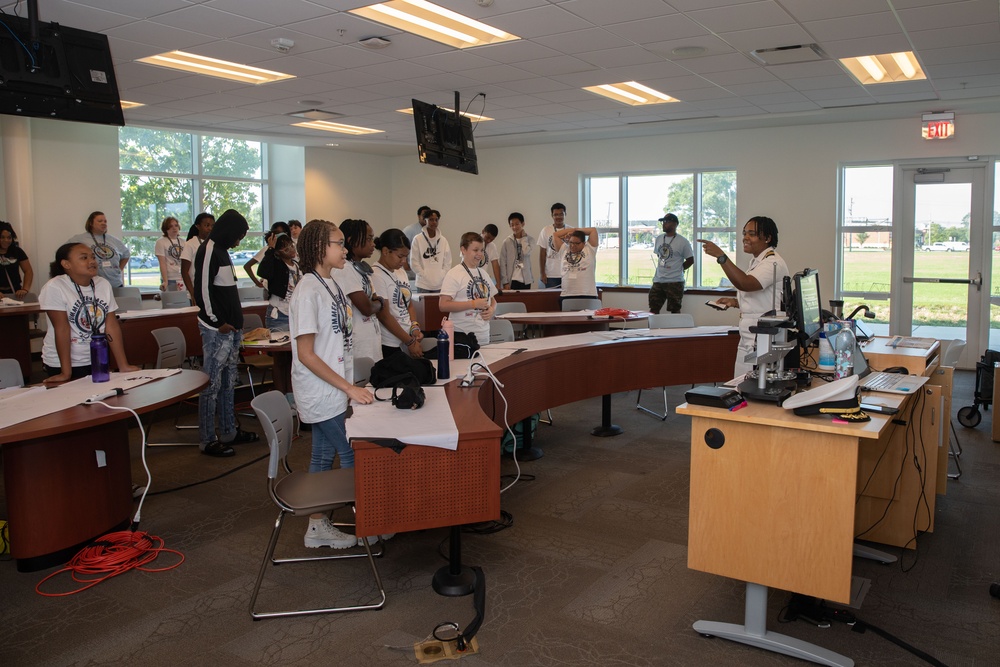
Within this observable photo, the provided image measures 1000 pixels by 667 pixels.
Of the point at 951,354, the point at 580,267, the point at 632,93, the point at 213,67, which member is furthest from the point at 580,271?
the point at 213,67

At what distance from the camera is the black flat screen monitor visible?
11.1ft

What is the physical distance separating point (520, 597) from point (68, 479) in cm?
219

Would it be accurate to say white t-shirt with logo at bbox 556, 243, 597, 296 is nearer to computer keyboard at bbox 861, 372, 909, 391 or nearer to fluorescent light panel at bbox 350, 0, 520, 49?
fluorescent light panel at bbox 350, 0, 520, 49

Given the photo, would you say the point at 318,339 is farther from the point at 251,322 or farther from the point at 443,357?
the point at 251,322

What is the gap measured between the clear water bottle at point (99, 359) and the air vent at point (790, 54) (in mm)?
5221

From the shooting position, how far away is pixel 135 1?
4.84m

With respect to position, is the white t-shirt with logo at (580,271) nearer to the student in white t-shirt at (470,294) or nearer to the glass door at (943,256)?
the student in white t-shirt at (470,294)

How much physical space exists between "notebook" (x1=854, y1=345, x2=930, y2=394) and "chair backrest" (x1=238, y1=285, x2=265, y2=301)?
6.99 m

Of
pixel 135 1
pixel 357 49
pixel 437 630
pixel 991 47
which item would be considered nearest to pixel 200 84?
pixel 357 49

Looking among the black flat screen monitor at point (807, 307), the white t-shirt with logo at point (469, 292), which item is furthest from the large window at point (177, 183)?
the black flat screen monitor at point (807, 307)

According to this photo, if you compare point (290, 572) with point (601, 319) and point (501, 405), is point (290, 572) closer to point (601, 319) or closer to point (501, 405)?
point (501, 405)

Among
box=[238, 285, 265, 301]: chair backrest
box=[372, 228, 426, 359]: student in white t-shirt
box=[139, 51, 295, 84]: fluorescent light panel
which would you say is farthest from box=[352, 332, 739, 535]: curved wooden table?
box=[238, 285, 265, 301]: chair backrest

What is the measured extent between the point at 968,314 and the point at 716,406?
26.7 feet

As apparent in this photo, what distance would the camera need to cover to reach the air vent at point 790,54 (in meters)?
6.10
